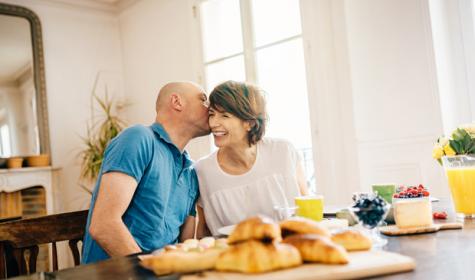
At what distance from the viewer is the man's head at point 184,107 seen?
1.76m

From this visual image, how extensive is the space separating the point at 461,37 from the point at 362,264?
8.60 feet

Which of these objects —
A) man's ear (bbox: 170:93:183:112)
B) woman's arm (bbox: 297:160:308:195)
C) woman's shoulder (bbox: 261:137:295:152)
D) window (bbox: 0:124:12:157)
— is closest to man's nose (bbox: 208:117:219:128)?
man's ear (bbox: 170:93:183:112)

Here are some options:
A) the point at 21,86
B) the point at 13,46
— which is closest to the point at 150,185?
the point at 21,86

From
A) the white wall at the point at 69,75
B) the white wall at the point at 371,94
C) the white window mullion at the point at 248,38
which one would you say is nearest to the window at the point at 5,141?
the white wall at the point at 69,75

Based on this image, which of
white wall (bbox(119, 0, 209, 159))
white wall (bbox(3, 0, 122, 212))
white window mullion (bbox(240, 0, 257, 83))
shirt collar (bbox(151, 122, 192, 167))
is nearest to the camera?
shirt collar (bbox(151, 122, 192, 167))

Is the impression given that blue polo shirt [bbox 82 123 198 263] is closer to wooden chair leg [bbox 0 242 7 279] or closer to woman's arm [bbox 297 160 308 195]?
wooden chair leg [bbox 0 242 7 279]

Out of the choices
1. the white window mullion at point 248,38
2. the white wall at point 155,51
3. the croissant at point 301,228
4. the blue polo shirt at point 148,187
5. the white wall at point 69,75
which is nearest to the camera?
the croissant at point 301,228

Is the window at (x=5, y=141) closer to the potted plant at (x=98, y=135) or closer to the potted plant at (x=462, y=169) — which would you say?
the potted plant at (x=98, y=135)

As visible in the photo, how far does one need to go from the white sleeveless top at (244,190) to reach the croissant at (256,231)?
851mm

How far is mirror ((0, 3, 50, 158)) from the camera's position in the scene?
14.9ft

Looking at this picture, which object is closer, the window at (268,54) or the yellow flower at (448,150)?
the yellow flower at (448,150)

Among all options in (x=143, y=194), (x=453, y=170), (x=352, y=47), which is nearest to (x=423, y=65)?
(x=352, y=47)

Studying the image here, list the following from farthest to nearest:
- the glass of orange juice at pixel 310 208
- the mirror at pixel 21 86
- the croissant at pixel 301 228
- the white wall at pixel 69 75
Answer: the white wall at pixel 69 75, the mirror at pixel 21 86, the glass of orange juice at pixel 310 208, the croissant at pixel 301 228

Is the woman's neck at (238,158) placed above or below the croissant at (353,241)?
above
